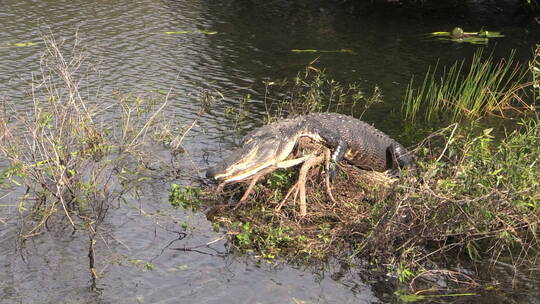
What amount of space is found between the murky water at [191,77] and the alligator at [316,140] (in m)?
0.78

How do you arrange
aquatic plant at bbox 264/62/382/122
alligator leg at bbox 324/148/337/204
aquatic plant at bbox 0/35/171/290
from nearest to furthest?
aquatic plant at bbox 0/35/171/290 < alligator leg at bbox 324/148/337/204 < aquatic plant at bbox 264/62/382/122

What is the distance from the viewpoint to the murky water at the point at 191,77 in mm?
6973

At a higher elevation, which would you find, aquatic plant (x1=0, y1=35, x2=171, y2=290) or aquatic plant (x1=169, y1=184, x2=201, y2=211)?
aquatic plant (x1=0, y1=35, x2=171, y2=290)

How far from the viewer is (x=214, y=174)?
8.07 metres

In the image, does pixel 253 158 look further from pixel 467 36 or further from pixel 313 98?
pixel 467 36

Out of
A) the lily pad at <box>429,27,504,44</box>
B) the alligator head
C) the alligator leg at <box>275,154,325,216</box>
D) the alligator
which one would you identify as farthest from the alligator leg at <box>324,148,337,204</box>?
the lily pad at <box>429,27,504,44</box>

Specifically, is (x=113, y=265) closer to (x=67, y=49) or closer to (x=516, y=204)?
(x=516, y=204)

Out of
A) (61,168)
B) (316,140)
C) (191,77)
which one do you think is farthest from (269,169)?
(191,77)

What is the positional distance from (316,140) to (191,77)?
578cm

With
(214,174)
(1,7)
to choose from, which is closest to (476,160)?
(214,174)

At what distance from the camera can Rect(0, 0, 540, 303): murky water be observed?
6.97 m

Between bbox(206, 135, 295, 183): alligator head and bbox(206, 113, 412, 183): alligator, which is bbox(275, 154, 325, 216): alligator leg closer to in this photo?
bbox(206, 113, 412, 183): alligator

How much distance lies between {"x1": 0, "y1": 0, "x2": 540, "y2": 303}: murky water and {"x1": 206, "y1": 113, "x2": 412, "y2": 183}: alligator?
30.6 inches

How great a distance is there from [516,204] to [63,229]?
4.53 meters
